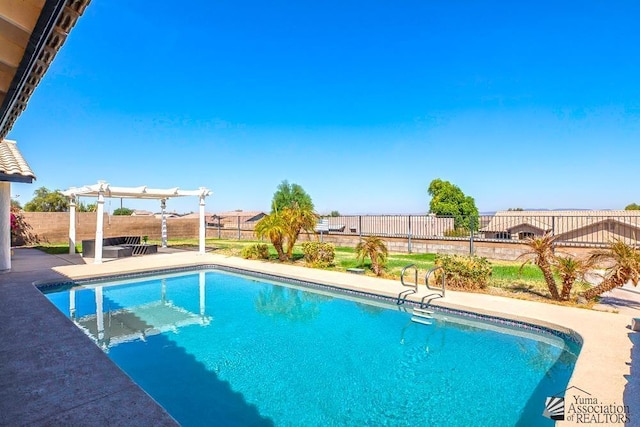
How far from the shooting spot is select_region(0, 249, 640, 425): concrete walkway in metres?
3.05

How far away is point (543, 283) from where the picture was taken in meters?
9.13

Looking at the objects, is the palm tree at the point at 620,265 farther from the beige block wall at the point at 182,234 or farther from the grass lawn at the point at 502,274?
the beige block wall at the point at 182,234

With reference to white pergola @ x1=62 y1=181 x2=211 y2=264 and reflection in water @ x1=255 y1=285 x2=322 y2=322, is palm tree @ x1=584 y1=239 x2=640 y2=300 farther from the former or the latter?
white pergola @ x1=62 y1=181 x2=211 y2=264

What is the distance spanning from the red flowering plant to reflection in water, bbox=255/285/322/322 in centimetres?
1669

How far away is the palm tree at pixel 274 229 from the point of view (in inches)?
507

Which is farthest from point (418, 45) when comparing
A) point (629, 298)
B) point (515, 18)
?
point (629, 298)

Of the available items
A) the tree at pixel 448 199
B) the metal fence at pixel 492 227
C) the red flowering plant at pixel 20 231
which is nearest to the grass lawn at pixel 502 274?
the metal fence at pixel 492 227

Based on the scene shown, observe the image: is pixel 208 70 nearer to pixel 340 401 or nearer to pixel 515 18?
pixel 515 18

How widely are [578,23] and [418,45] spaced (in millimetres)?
6849

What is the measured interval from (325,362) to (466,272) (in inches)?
200

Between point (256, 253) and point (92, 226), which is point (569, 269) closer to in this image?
point (256, 253)

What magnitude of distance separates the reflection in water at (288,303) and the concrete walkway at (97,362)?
5.55 feet

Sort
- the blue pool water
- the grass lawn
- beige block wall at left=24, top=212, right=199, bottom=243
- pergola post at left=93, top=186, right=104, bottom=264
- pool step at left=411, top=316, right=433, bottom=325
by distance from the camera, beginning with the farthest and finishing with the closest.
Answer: beige block wall at left=24, top=212, right=199, bottom=243 → pergola post at left=93, top=186, right=104, bottom=264 → the grass lawn → pool step at left=411, top=316, right=433, bottom=325 → the blue pool water

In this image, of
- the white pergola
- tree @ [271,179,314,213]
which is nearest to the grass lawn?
the white pergola
